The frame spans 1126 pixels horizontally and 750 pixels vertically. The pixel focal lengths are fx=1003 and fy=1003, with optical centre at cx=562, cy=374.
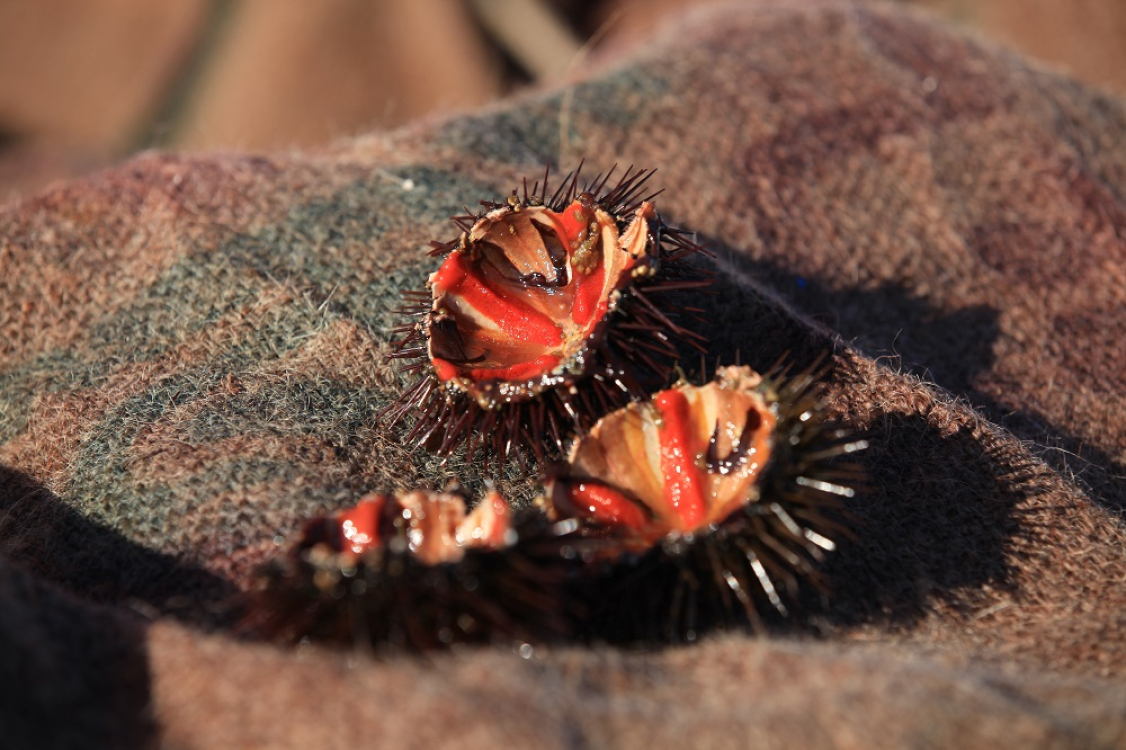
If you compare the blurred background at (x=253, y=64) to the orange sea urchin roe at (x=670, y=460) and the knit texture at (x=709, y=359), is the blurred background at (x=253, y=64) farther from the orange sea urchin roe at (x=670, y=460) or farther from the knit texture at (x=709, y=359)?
the orange sea urchin roe at (x=670, y=460)

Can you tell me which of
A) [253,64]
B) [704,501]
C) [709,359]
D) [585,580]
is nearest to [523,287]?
[709,359]

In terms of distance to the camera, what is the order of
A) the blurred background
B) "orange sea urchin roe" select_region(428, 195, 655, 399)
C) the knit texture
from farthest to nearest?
the blurred background
"orange sea urchin roe" select_region(428, 195, 655, 399)
the knit texture

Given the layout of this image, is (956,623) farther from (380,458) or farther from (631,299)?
(380,458)

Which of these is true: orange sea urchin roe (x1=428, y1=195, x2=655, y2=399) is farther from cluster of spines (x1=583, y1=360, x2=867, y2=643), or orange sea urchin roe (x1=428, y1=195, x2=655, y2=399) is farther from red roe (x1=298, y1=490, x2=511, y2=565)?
cluster of spines (x1=583, y1=360, x2=867, y2=643)

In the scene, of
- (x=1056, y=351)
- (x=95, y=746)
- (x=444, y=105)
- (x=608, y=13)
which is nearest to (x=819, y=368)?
(x=1056, y=351)

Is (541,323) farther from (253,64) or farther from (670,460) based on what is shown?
(253,64)

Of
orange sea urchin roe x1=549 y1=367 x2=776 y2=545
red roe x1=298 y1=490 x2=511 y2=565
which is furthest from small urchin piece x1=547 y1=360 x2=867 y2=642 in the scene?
red roe x1=298 y1=490 x2=511 y2=565

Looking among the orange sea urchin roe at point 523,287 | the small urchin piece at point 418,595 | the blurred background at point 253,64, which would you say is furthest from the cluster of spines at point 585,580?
the blurred background at point 253,64
